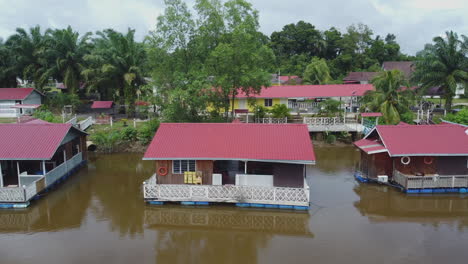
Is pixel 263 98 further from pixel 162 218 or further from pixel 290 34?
pixel 290 34

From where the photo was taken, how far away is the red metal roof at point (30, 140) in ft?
62.4

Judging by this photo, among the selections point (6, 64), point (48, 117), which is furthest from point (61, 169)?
point (6, 64)

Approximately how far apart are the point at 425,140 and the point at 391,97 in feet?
35.0

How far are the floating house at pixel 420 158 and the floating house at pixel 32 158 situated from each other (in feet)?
58.7

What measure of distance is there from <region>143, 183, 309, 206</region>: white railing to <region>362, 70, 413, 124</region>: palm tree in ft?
52.8

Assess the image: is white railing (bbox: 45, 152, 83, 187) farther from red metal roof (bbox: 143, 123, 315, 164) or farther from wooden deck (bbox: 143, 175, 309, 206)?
wooden deck (bbox: 143, 175, 309, 206)

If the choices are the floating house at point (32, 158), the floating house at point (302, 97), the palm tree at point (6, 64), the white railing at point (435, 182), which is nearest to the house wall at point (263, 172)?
the floating house at point (32, 158)

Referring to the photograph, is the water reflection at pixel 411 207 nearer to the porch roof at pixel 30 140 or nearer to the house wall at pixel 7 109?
the porch roof at pixel 30 140

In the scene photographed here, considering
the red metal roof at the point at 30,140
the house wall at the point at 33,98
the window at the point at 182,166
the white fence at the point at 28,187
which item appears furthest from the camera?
the house wall at the point at 33,98

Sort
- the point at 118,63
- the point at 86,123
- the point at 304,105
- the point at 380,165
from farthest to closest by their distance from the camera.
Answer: the point at 304,105, the point at 118,63, the point at 86,123, the point at 380,165

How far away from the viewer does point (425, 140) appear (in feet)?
67.5

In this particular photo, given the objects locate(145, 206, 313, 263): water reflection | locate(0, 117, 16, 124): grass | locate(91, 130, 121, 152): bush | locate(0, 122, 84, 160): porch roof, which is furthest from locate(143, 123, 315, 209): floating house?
locate(0, 117, 16, 124): grass

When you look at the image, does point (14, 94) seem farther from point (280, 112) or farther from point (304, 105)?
point (304, 105)

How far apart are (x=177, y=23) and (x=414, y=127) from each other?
19333 millimetres
